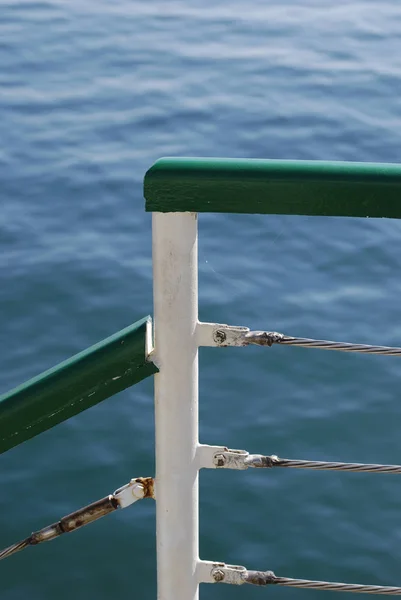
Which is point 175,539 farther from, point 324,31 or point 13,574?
point 324,31

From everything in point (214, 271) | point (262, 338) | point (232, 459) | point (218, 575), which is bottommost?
point (218, 575)

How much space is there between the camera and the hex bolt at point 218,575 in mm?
1630

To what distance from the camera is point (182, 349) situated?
4.90 feet

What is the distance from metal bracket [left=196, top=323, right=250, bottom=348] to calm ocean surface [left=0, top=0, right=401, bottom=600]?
2.41m

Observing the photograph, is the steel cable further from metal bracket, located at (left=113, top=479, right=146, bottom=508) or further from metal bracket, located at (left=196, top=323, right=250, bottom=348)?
metal bracket, located at (left=113, top=479, right=146, bottom=508)

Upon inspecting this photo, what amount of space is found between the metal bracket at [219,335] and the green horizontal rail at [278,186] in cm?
18

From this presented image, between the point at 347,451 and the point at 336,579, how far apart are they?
2.29 feet

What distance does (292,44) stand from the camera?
8906 mm

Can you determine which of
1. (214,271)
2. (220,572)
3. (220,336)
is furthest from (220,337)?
(214,271)

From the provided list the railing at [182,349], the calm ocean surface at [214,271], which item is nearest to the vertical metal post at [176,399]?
the railing at [182,349]

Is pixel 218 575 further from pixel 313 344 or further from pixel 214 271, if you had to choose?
pixel 214 271

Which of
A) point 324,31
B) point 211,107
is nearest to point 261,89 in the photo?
point 211,107

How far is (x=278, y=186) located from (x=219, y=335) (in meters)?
0.24

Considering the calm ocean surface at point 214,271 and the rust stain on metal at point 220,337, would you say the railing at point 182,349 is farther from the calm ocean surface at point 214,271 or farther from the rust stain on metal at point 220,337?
the calm ocean surface at point 214,271
